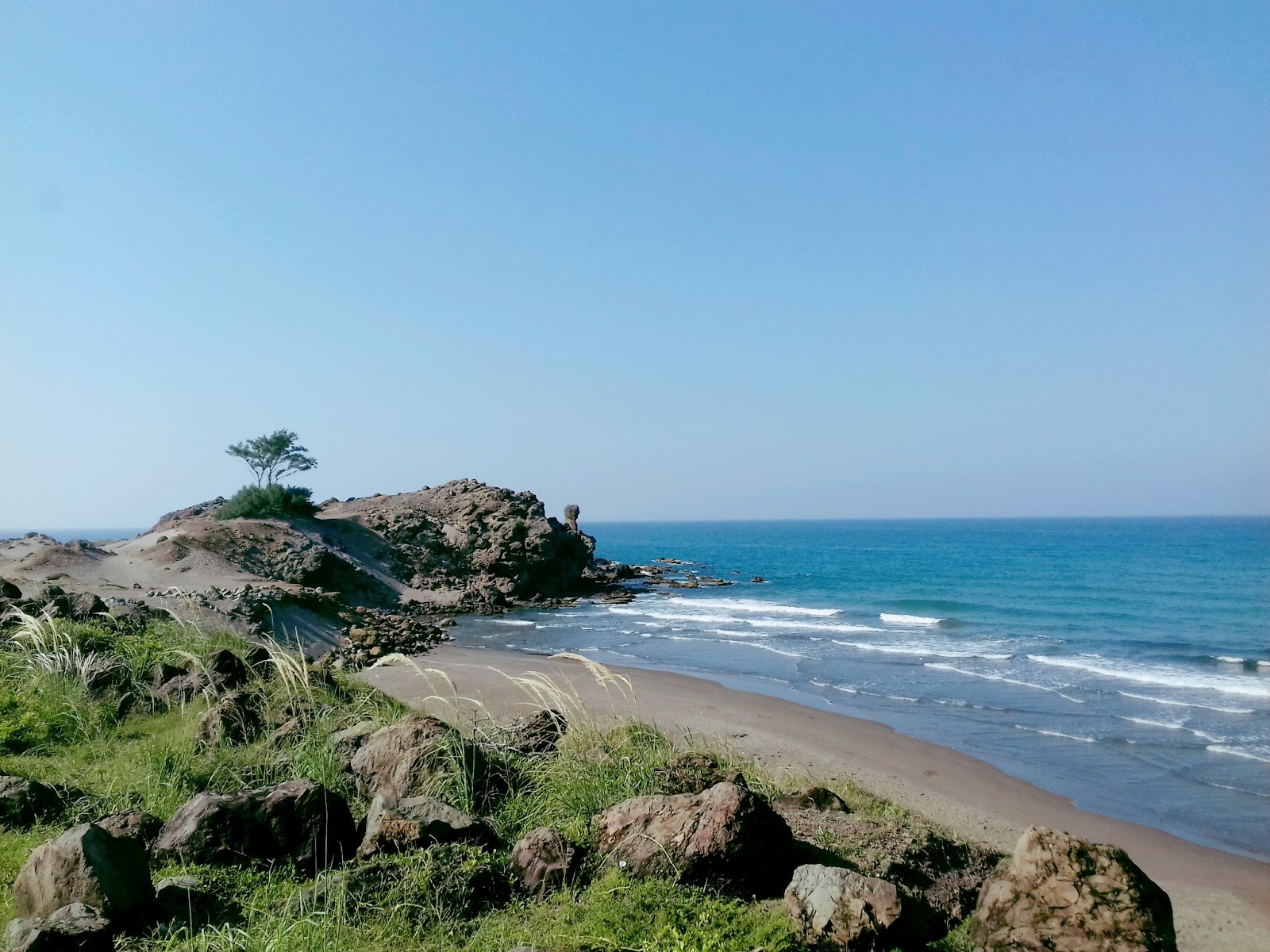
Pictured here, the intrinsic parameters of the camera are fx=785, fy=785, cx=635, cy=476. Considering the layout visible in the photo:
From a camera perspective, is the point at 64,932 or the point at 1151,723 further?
the point at 1151,723

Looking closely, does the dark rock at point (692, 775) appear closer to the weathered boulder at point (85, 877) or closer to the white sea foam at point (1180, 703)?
the weathered boulder at point (85, 877)

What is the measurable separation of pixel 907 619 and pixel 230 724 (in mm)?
33635

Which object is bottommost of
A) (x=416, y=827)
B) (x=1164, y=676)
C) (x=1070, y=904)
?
(x=1164, y=676)

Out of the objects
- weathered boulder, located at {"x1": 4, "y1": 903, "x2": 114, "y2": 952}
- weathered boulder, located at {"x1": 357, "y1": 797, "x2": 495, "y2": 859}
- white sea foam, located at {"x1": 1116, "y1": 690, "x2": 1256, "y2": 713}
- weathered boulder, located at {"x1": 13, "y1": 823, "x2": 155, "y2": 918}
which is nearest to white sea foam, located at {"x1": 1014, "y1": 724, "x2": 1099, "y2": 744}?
white sea foam, located at {"x1": 1116, "y1": 690, "x2": 1256, "y2": 713}

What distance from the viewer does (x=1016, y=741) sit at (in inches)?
639

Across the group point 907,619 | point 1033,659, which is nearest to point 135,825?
point 1033,659

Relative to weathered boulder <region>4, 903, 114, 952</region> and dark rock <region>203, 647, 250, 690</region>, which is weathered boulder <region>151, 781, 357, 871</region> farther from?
dark rock <region>203, 647, 250, 690</region>

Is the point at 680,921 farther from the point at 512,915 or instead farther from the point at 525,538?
the point at 525,538

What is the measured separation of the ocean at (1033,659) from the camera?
46.2ft

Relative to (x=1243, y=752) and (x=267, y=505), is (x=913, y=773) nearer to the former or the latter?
(x=1243, y=752)

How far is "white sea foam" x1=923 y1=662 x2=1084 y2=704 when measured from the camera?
797 inches

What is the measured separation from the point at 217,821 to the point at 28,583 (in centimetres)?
1993

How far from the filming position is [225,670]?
1172cm

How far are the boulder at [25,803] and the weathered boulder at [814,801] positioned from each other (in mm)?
6625
